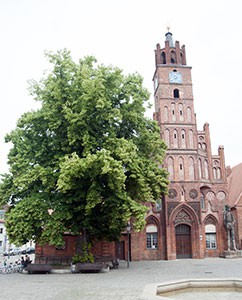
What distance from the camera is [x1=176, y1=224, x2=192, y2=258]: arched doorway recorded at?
29.3m

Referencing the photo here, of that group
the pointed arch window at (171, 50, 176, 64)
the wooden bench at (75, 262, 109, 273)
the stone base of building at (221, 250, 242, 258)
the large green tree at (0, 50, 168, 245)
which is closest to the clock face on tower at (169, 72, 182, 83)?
the pointed arch window at (171, 50, 176, 64)

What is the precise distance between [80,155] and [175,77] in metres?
18.1

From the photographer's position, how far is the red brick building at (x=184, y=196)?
29.2 m

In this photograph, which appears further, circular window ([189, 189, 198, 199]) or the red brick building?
circular window ([189, 189, 198, 199])

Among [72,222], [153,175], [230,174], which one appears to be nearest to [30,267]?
[72,222]

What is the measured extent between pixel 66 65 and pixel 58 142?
187 inches

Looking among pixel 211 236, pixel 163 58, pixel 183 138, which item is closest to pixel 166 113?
pixel 183 138

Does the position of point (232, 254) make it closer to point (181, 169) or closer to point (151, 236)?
point (151, 236)

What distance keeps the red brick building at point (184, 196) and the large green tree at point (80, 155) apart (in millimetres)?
9542

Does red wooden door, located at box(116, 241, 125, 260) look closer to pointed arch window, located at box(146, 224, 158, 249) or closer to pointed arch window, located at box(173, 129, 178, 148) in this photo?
pointed arch window, located at box(146, 224, 158, 249)

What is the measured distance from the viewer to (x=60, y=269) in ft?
62.7

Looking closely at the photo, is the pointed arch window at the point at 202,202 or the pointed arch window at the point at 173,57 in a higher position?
the pointed arch window at the point at 173,57

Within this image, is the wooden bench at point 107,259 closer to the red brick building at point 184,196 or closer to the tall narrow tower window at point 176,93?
the red brick building at point 184,196

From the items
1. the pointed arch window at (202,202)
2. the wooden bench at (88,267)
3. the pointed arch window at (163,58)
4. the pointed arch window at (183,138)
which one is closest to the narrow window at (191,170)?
the pointed arch window at (183,138)
